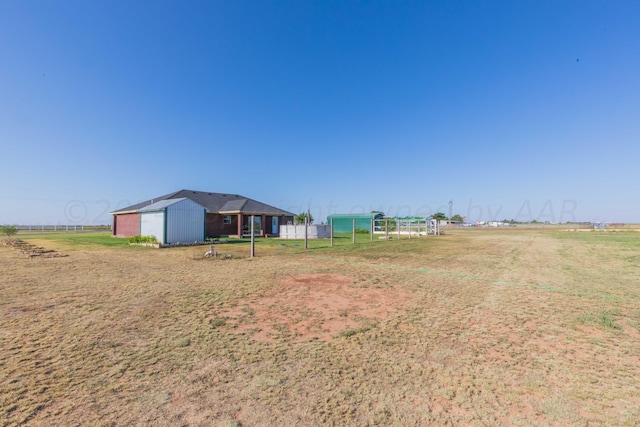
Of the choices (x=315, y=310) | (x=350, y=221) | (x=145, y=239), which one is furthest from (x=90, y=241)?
(x=350, y=221)

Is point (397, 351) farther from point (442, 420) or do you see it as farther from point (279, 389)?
point (279, 389)

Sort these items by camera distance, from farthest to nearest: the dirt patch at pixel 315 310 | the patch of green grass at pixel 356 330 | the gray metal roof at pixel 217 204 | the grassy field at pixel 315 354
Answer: the gray metal roof at pixel 217 204
the dirt patch at pixel 315 310
the patch of green grass at pixel 356 330
the grassy field at pixel 315 354

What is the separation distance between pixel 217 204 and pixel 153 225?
33.5 feet

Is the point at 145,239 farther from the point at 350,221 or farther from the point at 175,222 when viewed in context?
the point at 350,221

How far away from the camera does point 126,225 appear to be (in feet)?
86.5

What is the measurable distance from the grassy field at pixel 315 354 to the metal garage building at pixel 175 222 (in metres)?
11.7

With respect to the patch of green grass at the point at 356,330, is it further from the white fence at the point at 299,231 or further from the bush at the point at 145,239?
the white fence at the point at 299,231

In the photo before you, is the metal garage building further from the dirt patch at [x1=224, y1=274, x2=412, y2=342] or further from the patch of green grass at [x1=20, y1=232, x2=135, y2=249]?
the dirt patch at [x1=224, y1=274, x2=412, y2=342]

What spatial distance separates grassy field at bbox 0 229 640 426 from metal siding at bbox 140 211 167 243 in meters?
11.7

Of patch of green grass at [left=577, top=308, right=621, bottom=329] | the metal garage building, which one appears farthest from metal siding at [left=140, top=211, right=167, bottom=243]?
patch of green grass at [left=577, top=308, right=621, bottom=329]

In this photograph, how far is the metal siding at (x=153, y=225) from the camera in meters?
18.8

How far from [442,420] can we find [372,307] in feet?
10.4

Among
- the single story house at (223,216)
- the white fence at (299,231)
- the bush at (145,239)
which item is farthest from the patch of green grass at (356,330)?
the single story house at (223,216)

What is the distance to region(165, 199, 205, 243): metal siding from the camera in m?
19.0
